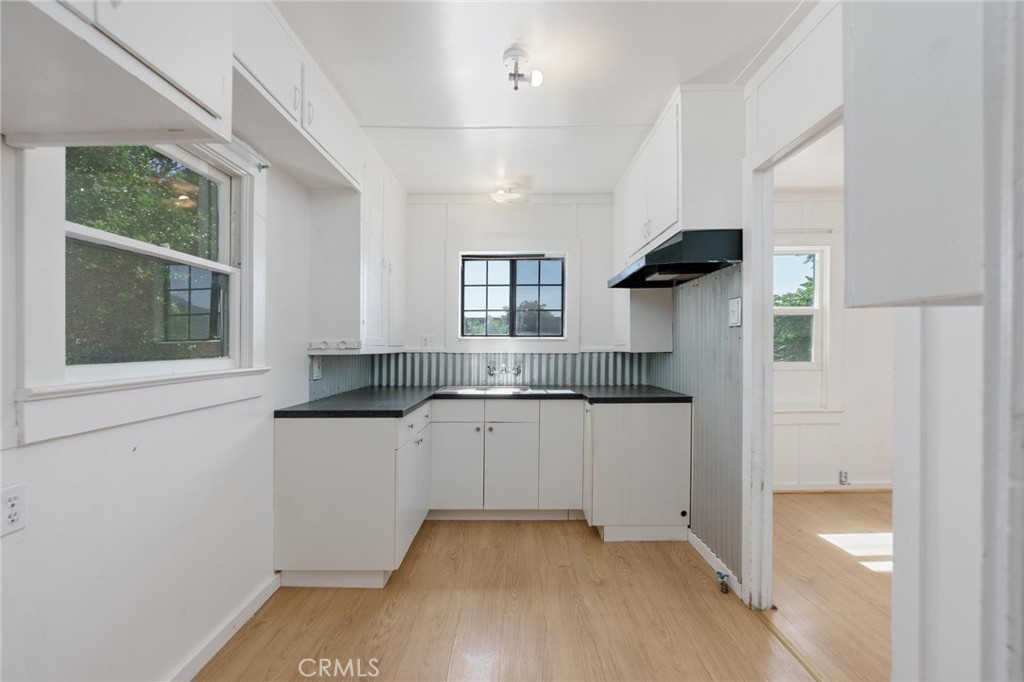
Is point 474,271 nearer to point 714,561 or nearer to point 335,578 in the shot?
point 335,578

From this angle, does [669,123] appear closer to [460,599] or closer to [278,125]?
[278,125]

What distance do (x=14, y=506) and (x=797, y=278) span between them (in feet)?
15.2

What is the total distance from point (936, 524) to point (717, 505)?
4.45ft

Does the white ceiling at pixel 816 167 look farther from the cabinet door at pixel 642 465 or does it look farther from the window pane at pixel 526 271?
the window pane at pixel 526 271

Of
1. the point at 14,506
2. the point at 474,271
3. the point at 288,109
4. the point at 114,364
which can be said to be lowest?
the point at 14,506

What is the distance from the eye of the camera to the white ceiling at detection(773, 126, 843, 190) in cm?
281

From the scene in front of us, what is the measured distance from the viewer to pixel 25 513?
3.54 feet

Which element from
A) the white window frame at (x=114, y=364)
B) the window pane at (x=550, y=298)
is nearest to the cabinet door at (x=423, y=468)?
the white window frame at (x=114, y=364)

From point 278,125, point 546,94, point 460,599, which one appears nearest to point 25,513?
point 278,125

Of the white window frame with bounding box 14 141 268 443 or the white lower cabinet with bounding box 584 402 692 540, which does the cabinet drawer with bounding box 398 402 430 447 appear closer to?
the white window frame with bounding box 14 141 268 443

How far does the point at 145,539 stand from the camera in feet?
4.71

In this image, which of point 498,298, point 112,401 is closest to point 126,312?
point 112,401

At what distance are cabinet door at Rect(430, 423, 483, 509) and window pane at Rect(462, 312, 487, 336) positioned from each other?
938 mm

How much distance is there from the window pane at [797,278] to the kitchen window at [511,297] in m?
1.90
